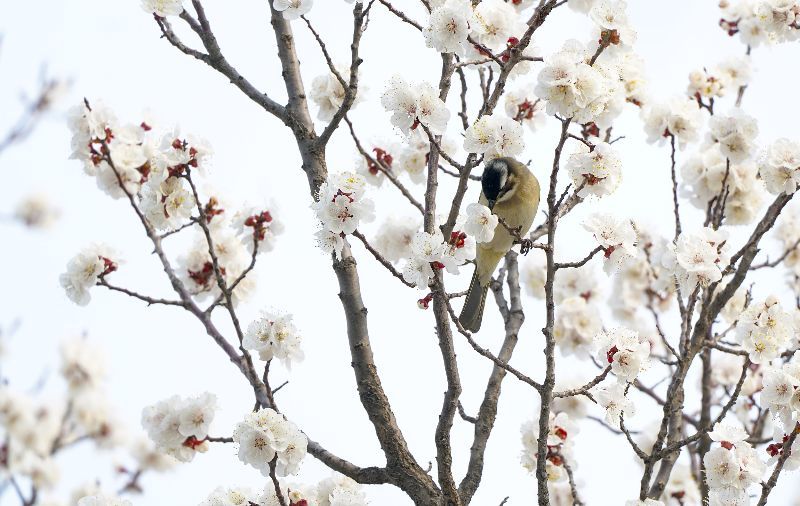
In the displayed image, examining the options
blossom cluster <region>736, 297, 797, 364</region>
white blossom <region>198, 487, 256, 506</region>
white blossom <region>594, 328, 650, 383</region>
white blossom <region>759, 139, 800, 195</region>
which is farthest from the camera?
white blossom <region>759, 139, 800, 195</region>

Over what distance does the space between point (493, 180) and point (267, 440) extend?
218 centimetres

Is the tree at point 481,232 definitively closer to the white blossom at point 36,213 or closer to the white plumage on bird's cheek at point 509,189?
the white plumage on bird's cheek at point 509,189

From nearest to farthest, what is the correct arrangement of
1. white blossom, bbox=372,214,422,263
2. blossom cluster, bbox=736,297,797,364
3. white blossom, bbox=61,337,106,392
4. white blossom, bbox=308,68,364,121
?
blossom cluster, bbox=736,297,797,364 < white blossom, bbox=308,68,364,121 < white blossom, bbox=372,214,422,263 < white blossom, bbox=61,337,106,392

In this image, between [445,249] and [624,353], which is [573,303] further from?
[445,249]

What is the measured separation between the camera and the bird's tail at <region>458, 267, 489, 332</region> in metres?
5.09

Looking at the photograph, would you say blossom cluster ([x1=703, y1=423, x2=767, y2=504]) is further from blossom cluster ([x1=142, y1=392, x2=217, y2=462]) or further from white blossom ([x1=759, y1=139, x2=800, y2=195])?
blossom cluster ([x1=142, y1=392, x2=217, y2=462])

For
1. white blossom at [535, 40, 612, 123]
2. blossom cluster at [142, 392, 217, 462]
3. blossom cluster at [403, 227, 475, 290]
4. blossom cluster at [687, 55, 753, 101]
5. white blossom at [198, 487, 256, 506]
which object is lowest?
white blossom at [198, 487, 256, 506]

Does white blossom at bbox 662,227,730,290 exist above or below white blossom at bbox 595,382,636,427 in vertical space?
above

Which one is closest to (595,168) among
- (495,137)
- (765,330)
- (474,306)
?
(495,137)

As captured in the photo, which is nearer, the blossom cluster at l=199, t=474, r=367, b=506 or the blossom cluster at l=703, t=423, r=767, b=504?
the blossom cluster at l=703, t=423, r=767, b=504

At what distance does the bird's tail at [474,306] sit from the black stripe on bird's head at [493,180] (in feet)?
1.69

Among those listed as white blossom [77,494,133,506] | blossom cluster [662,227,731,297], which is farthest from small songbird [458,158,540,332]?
white blossom [77,494,133,506]

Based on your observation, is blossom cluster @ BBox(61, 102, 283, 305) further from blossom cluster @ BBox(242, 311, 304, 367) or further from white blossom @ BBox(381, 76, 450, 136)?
white blossom @ BBox(381, 76, 450, 136)

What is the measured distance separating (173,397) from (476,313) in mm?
1965
